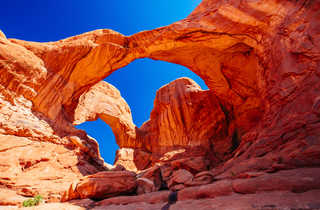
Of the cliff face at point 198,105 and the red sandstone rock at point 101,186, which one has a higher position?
the cliff face at point 198,105

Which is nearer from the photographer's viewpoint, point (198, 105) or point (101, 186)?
point (101, 186)

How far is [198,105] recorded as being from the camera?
15641mm

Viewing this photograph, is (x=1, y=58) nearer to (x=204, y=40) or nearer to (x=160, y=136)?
(x=204, y=40)

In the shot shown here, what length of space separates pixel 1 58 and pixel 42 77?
1964 mm

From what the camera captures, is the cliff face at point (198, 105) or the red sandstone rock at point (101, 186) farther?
the red sandstone rock at point (101, 186)

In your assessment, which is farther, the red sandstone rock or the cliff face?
the red sandstone rock

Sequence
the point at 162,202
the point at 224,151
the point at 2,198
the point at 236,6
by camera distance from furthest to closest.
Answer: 1. the point at 224,151
2. the point at 236,6
3. the point at 2,198
4. the point at 162,202

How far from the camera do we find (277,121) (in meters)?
6.24

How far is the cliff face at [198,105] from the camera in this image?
203 inches

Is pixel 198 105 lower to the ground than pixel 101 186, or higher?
higher

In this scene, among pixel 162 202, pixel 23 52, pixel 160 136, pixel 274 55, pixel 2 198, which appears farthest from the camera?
pixel 160 136

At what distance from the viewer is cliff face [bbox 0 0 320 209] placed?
515 centimetres

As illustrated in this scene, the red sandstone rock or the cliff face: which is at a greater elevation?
the cliff face

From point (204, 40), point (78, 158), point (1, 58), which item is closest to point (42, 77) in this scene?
point (1, 58)
